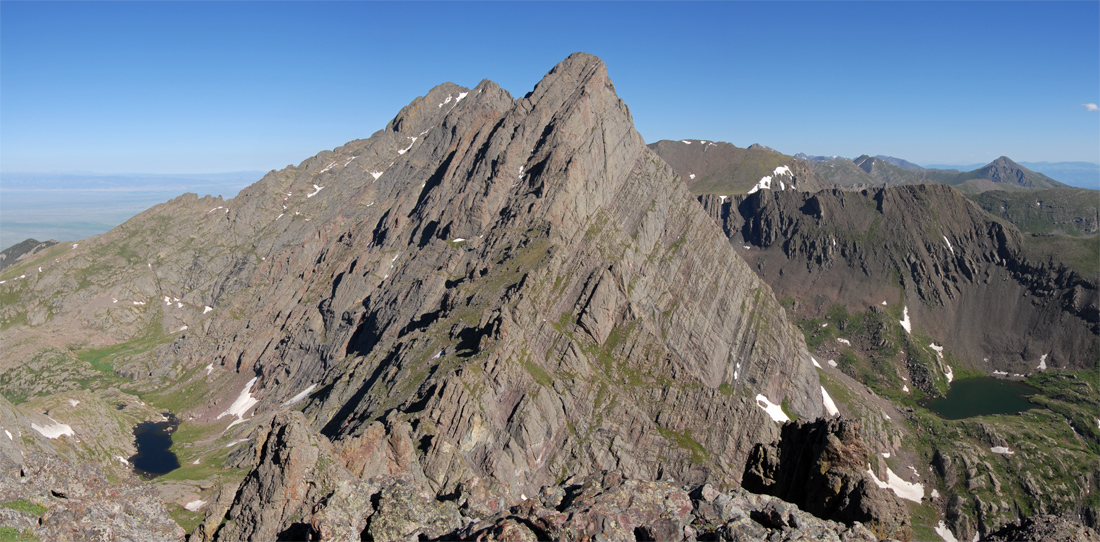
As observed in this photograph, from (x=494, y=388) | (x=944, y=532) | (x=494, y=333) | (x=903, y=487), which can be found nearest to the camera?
(x=494, y=388)

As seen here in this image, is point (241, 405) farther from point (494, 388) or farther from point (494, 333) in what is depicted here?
point (494, 388)

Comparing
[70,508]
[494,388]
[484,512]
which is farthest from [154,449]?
[484,512]

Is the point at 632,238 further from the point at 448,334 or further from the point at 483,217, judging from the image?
the point at 448,334

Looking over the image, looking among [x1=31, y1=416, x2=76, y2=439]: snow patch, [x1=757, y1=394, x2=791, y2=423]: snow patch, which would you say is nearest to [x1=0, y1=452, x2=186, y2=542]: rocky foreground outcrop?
[x1=31, y1=416, x2=76, y2=439]: snow patch

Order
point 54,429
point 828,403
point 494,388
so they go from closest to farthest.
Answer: point 54,429 < point 494,388 < point 828,403

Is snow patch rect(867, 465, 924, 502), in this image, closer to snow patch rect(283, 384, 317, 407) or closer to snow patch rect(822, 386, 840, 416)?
snow patch rect(822, 386, 840, 416)

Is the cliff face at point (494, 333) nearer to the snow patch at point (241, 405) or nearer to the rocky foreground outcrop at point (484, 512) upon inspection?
the rocky foreground outcrop at point (484, 512)
